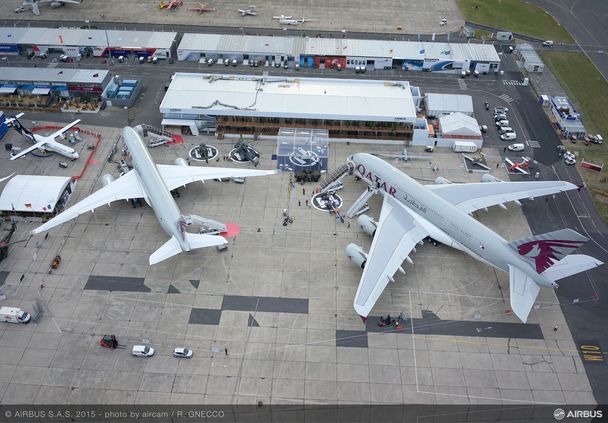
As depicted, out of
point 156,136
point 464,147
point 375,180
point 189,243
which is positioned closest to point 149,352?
point 189,243

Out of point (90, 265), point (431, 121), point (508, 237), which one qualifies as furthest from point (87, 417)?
point (431, 121)

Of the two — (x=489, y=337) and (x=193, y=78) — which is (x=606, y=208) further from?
(x=193, y=78)

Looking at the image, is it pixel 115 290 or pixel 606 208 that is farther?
pixel 606 208

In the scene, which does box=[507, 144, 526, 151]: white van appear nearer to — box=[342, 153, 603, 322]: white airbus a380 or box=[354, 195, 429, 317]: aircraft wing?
box=[342, 153, 603, 322]: white airbus a380

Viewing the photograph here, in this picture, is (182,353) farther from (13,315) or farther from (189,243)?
(13,315)

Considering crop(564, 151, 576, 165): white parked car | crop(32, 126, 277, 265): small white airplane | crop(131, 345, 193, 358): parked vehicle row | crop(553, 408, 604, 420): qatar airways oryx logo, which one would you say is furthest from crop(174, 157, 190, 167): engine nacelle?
crop(564, 151, 576, 165): white parked car

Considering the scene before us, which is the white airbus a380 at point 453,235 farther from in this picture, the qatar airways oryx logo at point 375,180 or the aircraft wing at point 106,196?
the aircraft wing at point 106,196
